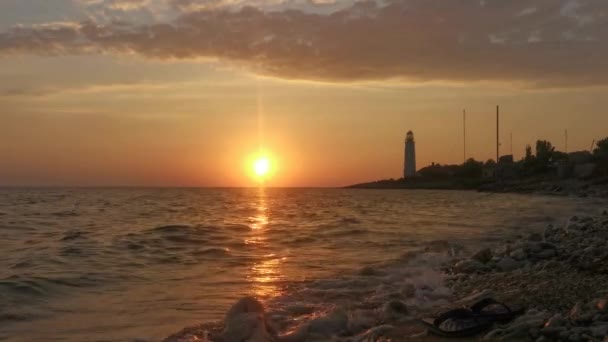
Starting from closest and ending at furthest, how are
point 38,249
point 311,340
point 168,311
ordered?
1. point 311,340
2. point 168,311
3. point 38,249

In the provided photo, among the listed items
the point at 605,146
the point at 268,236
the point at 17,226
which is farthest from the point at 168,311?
the point at 605,146

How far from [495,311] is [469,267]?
3790mm

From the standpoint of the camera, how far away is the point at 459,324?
5.22m

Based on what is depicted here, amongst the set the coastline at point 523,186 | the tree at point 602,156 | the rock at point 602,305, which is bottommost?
the coastline at point 523,186

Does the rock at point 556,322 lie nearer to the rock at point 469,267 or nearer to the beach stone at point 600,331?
the beach stone at point 600,331

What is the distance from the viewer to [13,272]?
31.9 feet

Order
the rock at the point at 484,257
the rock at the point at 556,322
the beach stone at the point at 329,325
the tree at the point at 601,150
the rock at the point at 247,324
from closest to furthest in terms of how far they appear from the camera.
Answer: the rock at the point at 556,322 → the rock at the point at 247,324 → the beach stone at the point at 329,325 → the rock at the point at 484,257 → the tree at the point at 601,150

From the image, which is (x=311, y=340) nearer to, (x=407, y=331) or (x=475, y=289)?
(x=407, y=331)

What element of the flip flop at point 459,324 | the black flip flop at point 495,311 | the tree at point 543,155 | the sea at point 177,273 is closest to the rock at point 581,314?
the black flip flop at point 495,311

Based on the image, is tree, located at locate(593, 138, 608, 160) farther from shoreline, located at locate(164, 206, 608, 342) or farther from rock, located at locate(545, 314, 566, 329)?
rock, located at locate(545, 314, 566, 329)

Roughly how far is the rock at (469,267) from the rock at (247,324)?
174 inches

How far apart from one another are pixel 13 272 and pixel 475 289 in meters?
7.67

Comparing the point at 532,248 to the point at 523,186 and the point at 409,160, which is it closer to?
the point at 523,186

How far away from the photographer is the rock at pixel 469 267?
908cm
